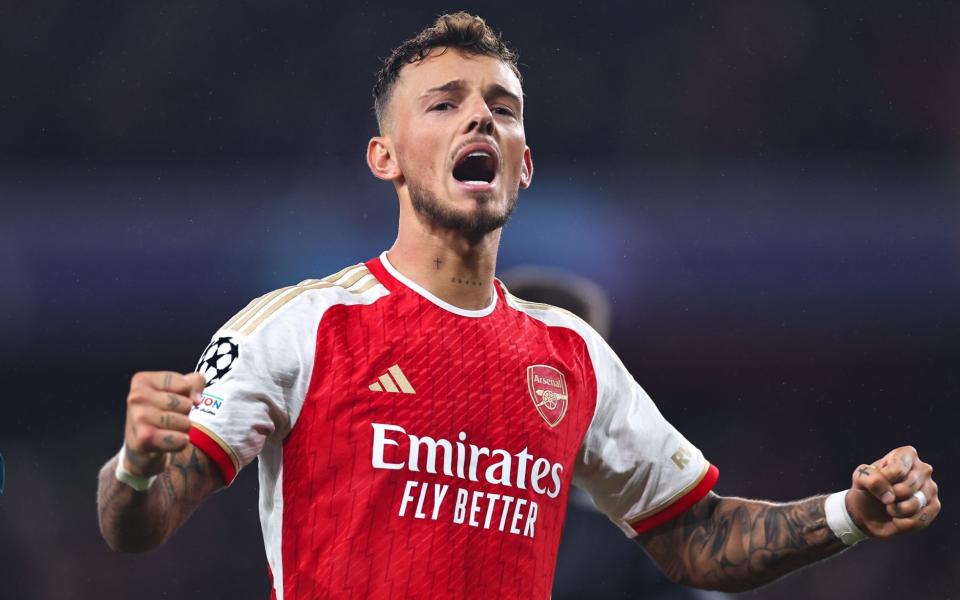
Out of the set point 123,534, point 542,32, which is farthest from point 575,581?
point 542,32

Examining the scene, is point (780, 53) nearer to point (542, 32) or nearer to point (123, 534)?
point (542, 32)

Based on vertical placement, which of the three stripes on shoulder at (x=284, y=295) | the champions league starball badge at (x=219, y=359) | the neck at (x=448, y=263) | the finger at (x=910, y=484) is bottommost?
the finger at (x=910, y=484)

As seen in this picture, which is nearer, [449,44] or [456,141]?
[456,141]

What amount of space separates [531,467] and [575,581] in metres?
2.12

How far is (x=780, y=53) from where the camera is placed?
24.0 feet

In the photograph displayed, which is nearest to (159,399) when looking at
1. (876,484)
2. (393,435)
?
(393,435)

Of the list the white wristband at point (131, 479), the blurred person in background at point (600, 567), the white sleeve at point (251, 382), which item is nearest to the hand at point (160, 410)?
the white wristband at point (131, 479)

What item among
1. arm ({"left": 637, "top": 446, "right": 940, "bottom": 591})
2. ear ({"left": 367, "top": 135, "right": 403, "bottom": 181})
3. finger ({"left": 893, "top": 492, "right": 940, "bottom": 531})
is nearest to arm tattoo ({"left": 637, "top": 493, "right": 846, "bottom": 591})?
arm ({"left": 637, "top": 446, "right": 940, "bottom": 591})

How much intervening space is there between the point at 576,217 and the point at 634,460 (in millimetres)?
3948

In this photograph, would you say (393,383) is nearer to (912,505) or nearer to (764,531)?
(764,531)

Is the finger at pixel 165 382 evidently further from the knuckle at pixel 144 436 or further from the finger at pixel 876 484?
the finger at pixel 876 484

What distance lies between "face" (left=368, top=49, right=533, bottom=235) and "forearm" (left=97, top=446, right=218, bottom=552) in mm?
874

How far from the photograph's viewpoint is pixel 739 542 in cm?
296

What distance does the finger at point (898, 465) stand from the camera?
251cm
